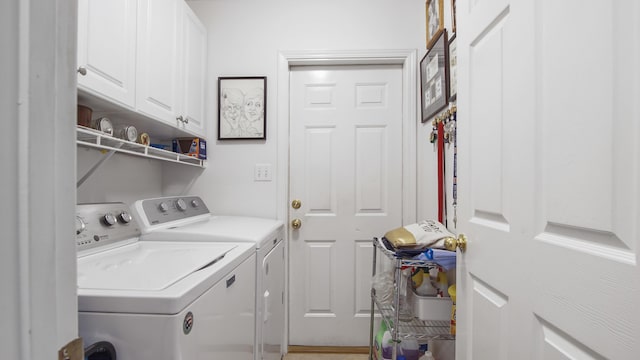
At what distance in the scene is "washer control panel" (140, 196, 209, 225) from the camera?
137 cm

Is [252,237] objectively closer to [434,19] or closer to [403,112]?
[403,112]

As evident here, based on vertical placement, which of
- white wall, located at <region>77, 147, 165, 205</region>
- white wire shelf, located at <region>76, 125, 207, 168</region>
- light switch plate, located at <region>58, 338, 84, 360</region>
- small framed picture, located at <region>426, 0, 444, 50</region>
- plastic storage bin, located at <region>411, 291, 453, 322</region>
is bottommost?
plastic storage bin, located at <region>411, 291, 453, 322</region>

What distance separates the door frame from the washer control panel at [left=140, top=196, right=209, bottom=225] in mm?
517

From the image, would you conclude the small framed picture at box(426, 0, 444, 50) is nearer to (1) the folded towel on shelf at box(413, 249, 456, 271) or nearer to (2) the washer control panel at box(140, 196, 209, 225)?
(1) the folded towel on shelf at box(413, 249, 456, 271)

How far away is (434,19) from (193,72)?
147 cm

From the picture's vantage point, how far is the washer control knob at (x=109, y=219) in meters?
1.13

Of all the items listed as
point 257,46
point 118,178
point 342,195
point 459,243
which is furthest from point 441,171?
point 118,178

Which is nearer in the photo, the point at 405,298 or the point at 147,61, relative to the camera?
the point at 147,61

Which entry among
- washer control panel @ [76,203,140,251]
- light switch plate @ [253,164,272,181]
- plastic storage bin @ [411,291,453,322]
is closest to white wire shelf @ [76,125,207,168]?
washer control panel @ [76,203,140,251]

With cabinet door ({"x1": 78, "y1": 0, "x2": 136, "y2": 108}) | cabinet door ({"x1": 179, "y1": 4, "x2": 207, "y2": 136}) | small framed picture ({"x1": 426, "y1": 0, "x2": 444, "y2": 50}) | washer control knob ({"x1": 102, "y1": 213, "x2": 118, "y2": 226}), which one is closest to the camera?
cabinet door ({"x1": 78, "y1": 0, "x2": 136, "y2": 108})

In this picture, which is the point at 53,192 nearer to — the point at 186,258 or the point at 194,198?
the point at 186,258

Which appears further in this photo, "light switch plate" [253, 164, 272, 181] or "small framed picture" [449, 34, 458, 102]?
"light switch plate" [253, 164, 272, 181]

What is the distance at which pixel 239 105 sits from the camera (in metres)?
2.04

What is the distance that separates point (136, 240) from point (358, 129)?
1.48 m
